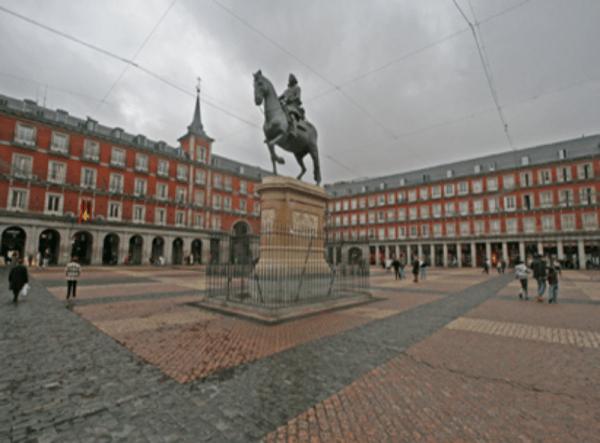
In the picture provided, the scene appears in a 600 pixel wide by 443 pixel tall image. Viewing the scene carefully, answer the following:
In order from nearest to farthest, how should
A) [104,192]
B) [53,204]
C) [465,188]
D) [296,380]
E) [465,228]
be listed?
1. [296,380]
2. [53,204]
3. [104,192]
4. [465,228]
5. [465,188]

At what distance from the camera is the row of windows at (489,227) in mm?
37375

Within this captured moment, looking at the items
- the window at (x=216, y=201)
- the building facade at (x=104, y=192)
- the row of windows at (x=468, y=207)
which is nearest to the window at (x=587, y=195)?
the row of windows at (x=468, y=207)

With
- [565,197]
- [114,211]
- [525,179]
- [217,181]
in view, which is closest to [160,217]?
[114,211]

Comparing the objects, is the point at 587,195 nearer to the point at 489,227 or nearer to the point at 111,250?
the point at 489,227

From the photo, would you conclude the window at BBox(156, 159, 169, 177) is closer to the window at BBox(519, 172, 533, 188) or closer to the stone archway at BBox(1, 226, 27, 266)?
the stone archway at BBox(1, 226, 27, 266)

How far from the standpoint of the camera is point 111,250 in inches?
1435

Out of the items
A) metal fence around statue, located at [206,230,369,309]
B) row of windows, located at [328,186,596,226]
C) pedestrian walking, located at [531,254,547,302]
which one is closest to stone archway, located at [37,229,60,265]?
metal fence around statue, located at [206,230,369,309]

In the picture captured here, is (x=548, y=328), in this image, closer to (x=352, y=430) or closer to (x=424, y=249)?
(x=352, y=430)

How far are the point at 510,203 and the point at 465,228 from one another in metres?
6.80

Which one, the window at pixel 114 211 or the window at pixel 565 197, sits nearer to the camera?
the window at pixel 114 211

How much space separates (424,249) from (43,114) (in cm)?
5446

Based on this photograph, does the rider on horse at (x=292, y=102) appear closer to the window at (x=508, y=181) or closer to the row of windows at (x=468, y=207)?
the row of windows at (x=468, y=207)

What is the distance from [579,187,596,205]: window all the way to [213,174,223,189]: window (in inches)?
1905

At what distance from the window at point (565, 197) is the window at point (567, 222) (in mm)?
1574
